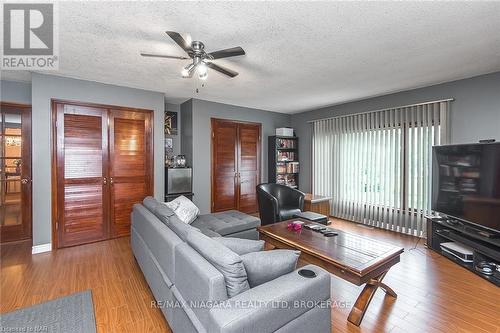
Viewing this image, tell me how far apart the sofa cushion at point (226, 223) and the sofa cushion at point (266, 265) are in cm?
158

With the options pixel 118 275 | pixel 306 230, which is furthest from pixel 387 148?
pixel 118 275

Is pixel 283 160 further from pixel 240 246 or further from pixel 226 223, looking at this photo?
pixel 240 246

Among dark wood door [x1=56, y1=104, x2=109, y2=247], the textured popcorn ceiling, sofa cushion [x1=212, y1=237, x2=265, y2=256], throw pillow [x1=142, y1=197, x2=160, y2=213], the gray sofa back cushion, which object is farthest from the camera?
dark wood door [x1=56, y1=104, x2=109, y2=247]

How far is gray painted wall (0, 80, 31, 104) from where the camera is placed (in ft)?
12.0

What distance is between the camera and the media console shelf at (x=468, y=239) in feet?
8.35

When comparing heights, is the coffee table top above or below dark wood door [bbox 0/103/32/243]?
below

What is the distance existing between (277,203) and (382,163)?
2.24m

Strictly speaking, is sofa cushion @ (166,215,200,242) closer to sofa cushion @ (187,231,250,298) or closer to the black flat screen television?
sofa cushion @ (187,231,250,298)

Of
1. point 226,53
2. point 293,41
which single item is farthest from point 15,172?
point 293,41

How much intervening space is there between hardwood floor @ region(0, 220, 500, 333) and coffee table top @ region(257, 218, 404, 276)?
46 centimetres

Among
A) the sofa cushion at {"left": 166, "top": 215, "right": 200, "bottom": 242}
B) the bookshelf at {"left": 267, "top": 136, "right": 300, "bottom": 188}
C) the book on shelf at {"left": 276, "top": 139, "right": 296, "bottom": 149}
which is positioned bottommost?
the sofa cushion at {"left": 166, "top": 215, "right": 200, "bottom": 242}

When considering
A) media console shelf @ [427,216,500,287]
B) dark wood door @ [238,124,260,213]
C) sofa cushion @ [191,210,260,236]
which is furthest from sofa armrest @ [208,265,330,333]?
dark wood door @ [238,124,260,213]

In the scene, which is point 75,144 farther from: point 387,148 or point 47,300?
point 387,148

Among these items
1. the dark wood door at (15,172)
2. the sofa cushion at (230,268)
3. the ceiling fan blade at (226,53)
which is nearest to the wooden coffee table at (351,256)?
the sofa cushion at (230,268)
